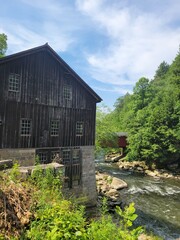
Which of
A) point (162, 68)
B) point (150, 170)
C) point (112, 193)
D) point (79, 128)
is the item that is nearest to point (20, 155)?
point (79, 128)

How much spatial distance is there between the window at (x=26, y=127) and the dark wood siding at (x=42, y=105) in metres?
0.20

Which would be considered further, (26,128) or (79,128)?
(79,128)

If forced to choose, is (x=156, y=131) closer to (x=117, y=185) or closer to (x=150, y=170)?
(x=150, y=170)

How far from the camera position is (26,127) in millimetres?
14008

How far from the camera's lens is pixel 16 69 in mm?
13484

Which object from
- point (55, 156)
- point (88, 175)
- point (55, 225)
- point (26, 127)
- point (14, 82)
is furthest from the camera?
point (88, 175)

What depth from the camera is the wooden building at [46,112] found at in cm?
1323

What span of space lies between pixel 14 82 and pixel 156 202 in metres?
15.4

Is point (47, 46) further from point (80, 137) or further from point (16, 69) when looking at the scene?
point (80, 137)

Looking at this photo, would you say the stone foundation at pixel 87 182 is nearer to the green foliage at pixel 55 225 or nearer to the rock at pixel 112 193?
the rock at pixel 112 193

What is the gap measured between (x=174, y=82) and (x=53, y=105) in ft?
103

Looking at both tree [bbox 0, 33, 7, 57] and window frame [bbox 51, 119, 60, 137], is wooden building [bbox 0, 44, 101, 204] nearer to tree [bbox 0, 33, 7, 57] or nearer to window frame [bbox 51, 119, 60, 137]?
window frame [bbox 51, 119, 60, 137]

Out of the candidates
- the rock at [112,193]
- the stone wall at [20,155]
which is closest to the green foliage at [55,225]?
the stone wall at [20,155]

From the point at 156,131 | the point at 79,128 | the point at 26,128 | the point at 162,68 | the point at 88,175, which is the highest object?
the point at 162,68
